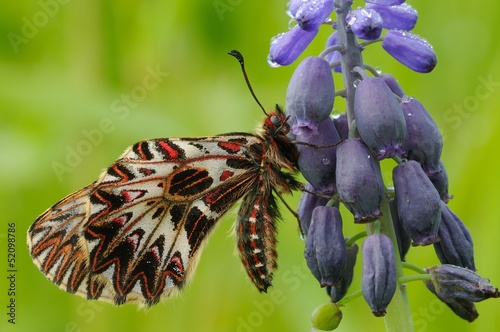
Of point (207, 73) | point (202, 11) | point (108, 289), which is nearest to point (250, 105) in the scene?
point (207, 73)

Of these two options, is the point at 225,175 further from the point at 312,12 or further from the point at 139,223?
the point at 312,12

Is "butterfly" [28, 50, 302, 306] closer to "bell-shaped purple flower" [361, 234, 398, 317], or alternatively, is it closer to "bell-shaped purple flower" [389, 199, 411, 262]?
"bell-shaped purple flower" [389, 199, 411, 262]

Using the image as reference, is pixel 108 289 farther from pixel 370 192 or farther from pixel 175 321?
pixel 370 192

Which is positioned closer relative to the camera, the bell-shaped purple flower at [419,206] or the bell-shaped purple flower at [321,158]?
the bell-shaped purple flower at [419,206]

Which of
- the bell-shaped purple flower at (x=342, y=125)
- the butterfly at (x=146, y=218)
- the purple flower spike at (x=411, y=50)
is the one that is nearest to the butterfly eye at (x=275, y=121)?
the butterfly at (x=146, y=218)

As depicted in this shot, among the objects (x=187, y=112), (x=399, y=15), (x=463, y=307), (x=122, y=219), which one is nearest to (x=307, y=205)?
(x=463, y=307)

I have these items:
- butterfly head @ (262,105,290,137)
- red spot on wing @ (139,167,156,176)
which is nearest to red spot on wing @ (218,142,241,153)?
butterfly head @ (262,105,290,137)

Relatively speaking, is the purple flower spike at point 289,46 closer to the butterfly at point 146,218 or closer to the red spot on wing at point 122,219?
the butterfly at point 146,218
